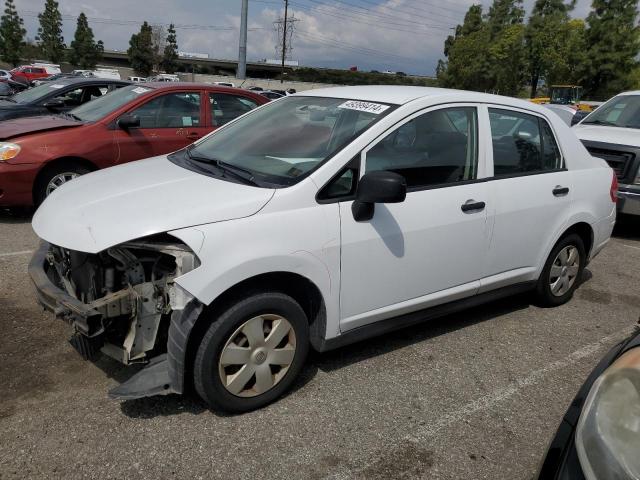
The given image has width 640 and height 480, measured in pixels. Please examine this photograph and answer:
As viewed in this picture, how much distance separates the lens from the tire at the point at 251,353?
2.63 meters

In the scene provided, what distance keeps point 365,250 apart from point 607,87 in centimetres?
4051

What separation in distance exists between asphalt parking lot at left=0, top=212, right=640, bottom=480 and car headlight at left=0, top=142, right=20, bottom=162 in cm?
226

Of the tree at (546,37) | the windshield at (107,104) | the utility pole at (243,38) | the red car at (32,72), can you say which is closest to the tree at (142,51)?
the red car at (32,72)

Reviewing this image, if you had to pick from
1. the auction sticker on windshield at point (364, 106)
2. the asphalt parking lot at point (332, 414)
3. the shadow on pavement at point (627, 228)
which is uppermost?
the auction sticker on windshield at point (364, 106)

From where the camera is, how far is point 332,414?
2932mm

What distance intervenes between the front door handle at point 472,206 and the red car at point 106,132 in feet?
14.5

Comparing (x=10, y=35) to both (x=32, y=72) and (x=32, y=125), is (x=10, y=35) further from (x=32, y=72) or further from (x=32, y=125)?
(x=32, y=125)

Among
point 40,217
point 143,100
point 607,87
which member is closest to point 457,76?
point 607,87

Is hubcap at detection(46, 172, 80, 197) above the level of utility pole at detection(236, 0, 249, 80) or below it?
below

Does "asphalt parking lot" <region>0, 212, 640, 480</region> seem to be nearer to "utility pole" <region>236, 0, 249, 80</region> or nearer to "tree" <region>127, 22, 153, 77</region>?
"utility pole" <region>236, 0, 249, 80</region>

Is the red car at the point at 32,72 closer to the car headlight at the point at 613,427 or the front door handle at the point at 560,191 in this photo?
→ the front door handle at the point at 560,191

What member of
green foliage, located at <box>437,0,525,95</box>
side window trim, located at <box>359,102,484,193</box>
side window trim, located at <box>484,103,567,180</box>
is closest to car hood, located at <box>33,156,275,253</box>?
side window trim, located at <box>359,102,484,193</box>

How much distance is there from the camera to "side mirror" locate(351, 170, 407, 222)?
2812 mm

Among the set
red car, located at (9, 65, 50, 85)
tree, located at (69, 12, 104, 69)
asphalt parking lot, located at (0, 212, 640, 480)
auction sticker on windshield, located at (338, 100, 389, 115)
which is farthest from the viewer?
tree, located at (69, 12, 104, 69)
